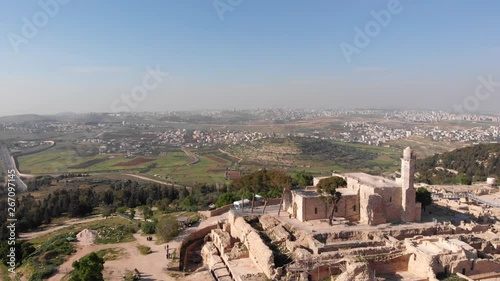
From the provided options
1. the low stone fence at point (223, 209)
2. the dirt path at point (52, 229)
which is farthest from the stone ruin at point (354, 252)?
the dirt path at point (52, 229)

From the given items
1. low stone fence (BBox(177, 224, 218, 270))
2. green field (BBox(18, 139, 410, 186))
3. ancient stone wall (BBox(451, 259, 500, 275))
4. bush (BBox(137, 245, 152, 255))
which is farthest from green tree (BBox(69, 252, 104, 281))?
green field (BBox(18, 139, 410, 186))

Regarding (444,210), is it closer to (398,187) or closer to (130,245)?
(398,187)

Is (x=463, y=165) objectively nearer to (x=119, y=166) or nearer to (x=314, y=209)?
(x=314, y=209)

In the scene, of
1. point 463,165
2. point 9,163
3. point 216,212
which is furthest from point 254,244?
point 9,163

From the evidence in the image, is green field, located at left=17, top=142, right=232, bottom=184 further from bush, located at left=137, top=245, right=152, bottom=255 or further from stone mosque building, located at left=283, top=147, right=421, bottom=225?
stone mosque building, located at left=283, top=147, right=421, bottom=225

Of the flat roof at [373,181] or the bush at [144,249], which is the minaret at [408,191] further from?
the bush at [144,249]

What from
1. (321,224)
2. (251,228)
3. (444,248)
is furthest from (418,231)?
(251,228)

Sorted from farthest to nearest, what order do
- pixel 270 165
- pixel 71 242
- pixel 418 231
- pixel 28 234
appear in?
pixel 270 165 < pixel 28 234 < pixel 71 242 < pixel 418 231
